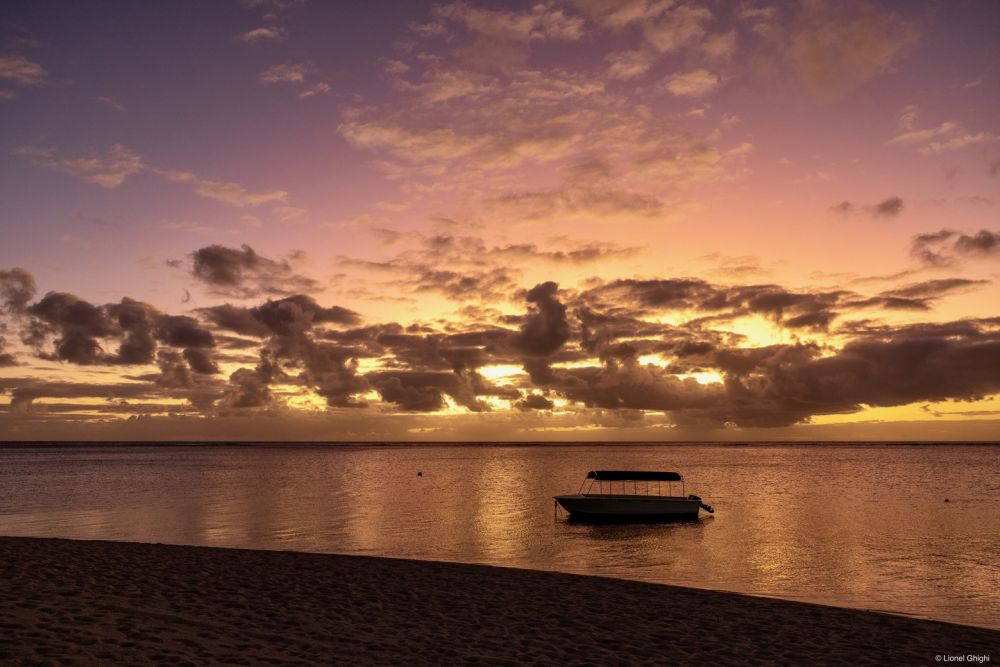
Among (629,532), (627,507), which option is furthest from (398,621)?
(627,507)

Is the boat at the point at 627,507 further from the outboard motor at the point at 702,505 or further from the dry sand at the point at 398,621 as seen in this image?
the dry sand at the point at 398,621

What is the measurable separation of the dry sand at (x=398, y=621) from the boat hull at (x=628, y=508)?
103 ft

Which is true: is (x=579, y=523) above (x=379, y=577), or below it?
below

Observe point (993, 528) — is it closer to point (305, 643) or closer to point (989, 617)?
point (989, 617)

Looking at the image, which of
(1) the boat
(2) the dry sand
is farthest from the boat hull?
(2) the dry sand

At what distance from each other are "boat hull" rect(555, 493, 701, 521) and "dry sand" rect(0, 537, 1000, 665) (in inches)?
1234

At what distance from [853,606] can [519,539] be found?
22.6 metres

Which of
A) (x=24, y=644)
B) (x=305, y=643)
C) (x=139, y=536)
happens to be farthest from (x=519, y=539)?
(x=24, y=644)

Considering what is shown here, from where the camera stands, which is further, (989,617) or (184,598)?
(989,617)

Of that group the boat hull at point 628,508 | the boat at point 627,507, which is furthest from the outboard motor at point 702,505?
the boat hull at point 628,508

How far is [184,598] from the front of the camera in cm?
1942

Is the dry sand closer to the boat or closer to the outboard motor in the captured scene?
the boat

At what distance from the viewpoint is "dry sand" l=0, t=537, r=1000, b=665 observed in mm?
14961

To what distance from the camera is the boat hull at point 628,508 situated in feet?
189
